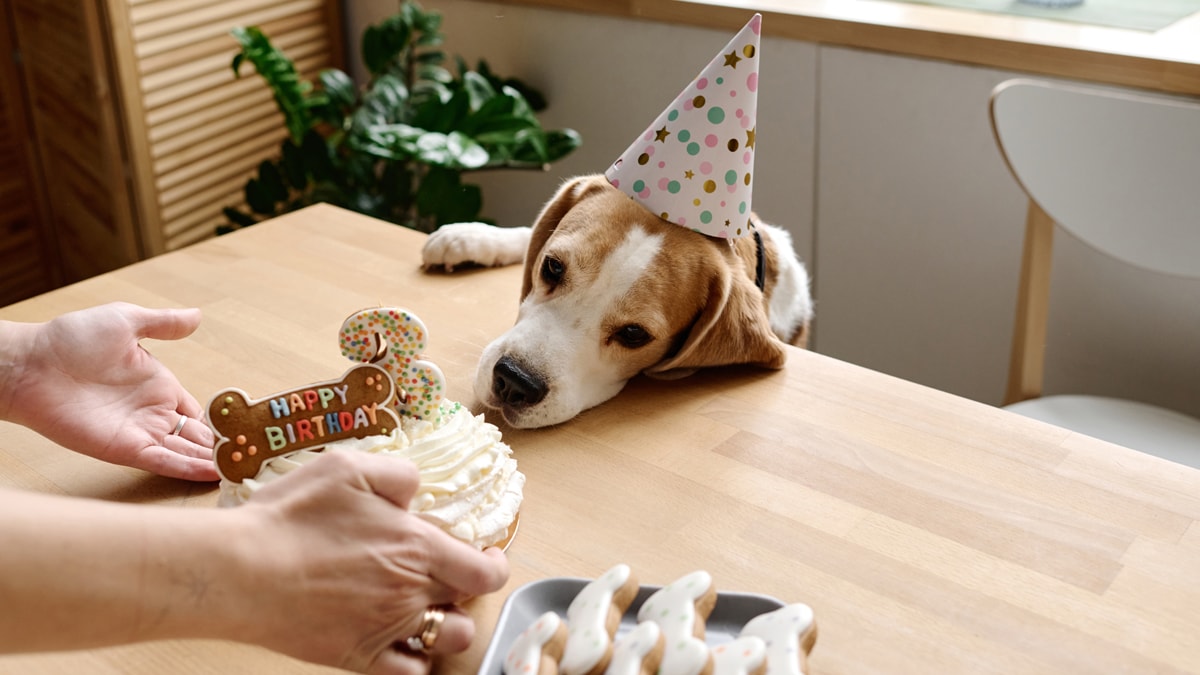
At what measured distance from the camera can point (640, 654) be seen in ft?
2.46

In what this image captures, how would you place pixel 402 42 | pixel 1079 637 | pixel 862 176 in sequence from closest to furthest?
1. pixel 1079 637
2. pixel 862 176
3. pixel 402 42

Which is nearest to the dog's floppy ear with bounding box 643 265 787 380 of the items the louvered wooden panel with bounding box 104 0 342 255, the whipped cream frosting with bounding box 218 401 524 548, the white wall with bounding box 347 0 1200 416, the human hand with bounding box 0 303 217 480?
the whipped cream frosting with bounding box 218 401 524 548

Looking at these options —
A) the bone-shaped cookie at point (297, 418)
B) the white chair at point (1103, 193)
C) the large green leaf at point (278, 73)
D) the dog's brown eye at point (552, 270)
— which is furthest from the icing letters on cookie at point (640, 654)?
the large green leaf at point (278, 73)

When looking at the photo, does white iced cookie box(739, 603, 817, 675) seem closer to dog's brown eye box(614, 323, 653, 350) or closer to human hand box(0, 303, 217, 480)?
dog's brown eye box(614, 323, 653, 350)

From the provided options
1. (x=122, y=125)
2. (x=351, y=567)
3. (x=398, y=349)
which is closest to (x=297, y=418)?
(x=398, y=349)

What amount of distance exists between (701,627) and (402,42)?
2.17 meters

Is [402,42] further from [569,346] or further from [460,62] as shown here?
[569,346]

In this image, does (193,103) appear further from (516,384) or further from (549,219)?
(516,384)

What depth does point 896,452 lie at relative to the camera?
45.5 inches

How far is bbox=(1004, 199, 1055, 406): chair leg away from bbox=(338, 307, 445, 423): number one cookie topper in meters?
1.14

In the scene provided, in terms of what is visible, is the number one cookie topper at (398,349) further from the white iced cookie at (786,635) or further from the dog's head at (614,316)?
the white iced cookie at (786,635)

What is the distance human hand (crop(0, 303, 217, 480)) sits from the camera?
1.09m

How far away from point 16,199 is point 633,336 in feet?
7.79

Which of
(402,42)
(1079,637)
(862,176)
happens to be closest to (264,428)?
(1079,637)
